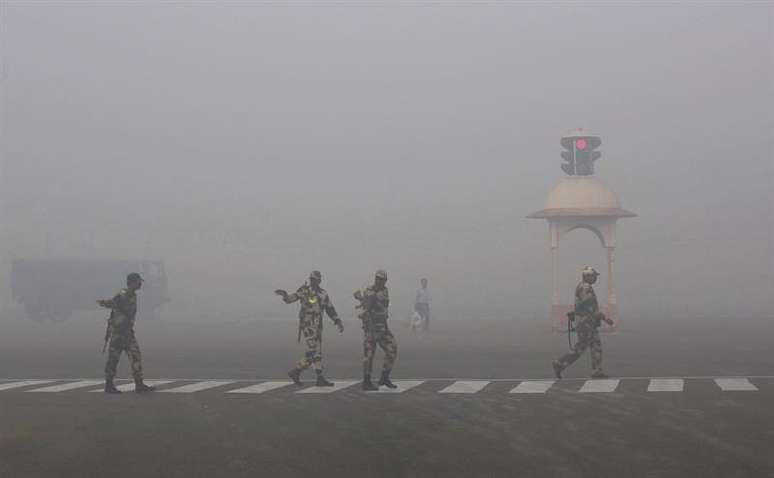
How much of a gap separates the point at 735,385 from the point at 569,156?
70.5ft

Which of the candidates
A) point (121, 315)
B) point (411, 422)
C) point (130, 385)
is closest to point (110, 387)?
point (121, 315)

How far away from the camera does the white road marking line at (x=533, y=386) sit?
16.6m

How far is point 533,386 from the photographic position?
1738cm

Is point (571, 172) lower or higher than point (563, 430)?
higher

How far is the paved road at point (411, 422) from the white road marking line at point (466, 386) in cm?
3

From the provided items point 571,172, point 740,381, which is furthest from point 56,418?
point 571,172

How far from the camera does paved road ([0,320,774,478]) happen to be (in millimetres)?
9742

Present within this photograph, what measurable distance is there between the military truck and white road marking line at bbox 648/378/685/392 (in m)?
38.0

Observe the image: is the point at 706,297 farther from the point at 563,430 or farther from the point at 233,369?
the point at 563,430

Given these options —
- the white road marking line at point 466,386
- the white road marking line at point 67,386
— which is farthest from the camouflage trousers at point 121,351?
the white road marking line at point 466,386

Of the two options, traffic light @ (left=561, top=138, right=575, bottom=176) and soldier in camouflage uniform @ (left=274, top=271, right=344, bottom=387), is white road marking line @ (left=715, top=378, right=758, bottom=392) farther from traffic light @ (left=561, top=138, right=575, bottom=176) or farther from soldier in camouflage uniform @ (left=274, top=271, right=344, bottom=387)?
traffic light @ (left=561, top=138, right=575, bottom=176)

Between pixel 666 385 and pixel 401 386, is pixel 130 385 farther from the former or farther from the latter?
pixel 666 385

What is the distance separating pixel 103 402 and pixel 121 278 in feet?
123

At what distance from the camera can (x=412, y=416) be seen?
1348cm
